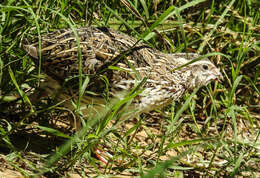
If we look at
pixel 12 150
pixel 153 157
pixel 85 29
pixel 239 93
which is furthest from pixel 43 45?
pixel 239 93

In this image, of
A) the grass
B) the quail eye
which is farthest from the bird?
the quail eye

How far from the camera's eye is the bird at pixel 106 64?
355 centimetres

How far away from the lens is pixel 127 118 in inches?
129

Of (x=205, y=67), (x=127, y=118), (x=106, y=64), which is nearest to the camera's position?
(x=127, y=118)

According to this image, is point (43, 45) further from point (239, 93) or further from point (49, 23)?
point (239, 93)

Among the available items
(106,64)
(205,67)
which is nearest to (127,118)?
(106,64)

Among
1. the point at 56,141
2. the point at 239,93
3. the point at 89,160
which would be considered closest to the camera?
the point at 89,160

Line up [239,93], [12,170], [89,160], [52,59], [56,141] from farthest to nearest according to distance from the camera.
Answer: [239,93]
[56,141]
[52,59]
[89,160]
[12,170]

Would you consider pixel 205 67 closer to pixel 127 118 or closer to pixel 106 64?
pixel 106 64

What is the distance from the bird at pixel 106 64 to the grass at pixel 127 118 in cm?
13

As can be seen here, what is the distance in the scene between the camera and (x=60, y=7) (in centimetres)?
403

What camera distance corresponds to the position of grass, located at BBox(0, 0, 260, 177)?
3133mm

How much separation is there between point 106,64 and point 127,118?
0.57 metres

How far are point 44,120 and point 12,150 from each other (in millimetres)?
705
